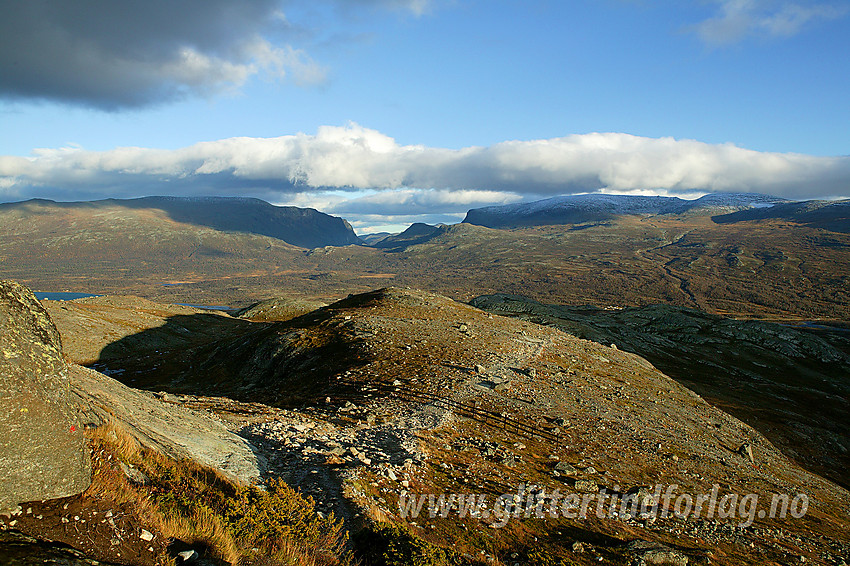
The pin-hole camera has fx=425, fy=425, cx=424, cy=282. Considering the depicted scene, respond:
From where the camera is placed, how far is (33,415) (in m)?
8.88

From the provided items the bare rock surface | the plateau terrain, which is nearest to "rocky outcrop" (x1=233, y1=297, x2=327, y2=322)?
the plateau terrain

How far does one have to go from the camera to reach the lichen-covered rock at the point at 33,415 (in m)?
8.12

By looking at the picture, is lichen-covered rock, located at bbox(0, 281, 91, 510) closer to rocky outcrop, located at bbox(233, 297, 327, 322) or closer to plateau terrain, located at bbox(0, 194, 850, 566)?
plateau terrain, located at bbox(0, 194, 850, 566)

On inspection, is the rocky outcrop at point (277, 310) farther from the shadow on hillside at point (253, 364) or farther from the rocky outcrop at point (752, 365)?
the rocky outcrop at point (752, 365)

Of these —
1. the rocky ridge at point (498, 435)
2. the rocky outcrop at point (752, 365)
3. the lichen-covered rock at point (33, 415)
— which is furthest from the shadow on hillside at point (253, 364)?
the rocky outcrop at point (752, 365)

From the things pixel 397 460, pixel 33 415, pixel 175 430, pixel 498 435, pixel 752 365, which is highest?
pixel 33 415

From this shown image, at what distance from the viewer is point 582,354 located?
1656 inches

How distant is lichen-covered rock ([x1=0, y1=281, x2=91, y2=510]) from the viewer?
8.12m

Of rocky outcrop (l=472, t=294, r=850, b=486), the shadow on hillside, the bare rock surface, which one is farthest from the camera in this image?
rocky outcrop (l=472, t=294, r=850, b=486)

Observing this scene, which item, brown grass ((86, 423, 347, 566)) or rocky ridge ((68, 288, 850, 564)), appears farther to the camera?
rocky ridge ((68, 288, 850, 564))

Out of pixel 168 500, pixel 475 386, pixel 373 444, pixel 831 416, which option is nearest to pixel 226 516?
pixel 168 500

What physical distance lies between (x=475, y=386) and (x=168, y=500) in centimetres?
2033

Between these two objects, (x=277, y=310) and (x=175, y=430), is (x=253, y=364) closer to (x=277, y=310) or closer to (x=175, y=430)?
(x=175, y=430)

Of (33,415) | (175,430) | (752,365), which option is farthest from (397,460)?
(752,365)
